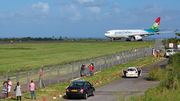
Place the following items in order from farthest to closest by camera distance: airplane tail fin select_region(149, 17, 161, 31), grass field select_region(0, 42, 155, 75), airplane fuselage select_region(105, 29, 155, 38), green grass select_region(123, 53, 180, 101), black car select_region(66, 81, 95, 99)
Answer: airplane tail fin select_region(149, 17, 161, 31)
airplane fuselage select_region(105, 29, 155, 38)
grass field select_region(0, 42, 155, 75)
black car select_region(66, 81, 95, 99)
green grass select_region(123, 53, 180, 101)

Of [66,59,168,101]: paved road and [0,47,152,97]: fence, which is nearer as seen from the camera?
[66,59,168,101]: paved road

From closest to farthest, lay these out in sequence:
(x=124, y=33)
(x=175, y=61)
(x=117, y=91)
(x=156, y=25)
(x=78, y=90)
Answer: (x=117, y=91) < (x=78, y=90) < (x=175, y=61) < (x=124, y=33) < (x=156, y=25)

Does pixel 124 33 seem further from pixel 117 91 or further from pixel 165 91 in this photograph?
pixel 117 91

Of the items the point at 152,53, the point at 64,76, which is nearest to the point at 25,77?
the point at 64,76

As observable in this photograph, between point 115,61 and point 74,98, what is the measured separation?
2775cm

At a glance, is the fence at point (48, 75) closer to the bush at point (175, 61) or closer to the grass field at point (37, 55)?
the grass field at point (37, 55)

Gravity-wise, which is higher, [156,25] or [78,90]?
[156,25]

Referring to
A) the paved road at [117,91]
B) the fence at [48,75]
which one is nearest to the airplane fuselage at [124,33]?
the fence at [48,75]

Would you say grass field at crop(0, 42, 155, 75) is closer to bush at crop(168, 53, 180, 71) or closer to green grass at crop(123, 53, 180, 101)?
bush at crop(168, 53, 180, 71)

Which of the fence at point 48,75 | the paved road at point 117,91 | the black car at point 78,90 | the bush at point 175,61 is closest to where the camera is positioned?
the black car at point 78,90

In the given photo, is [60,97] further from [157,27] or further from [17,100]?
[157,27]

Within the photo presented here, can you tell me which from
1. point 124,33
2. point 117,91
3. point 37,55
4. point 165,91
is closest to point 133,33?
point 124,33

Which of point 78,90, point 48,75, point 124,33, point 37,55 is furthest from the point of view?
point 124,33

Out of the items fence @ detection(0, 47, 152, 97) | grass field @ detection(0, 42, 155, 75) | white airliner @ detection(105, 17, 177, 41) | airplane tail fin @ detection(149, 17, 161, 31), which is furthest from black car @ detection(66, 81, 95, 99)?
airplane tail fin @ detection(149, 17, 161, 31)
